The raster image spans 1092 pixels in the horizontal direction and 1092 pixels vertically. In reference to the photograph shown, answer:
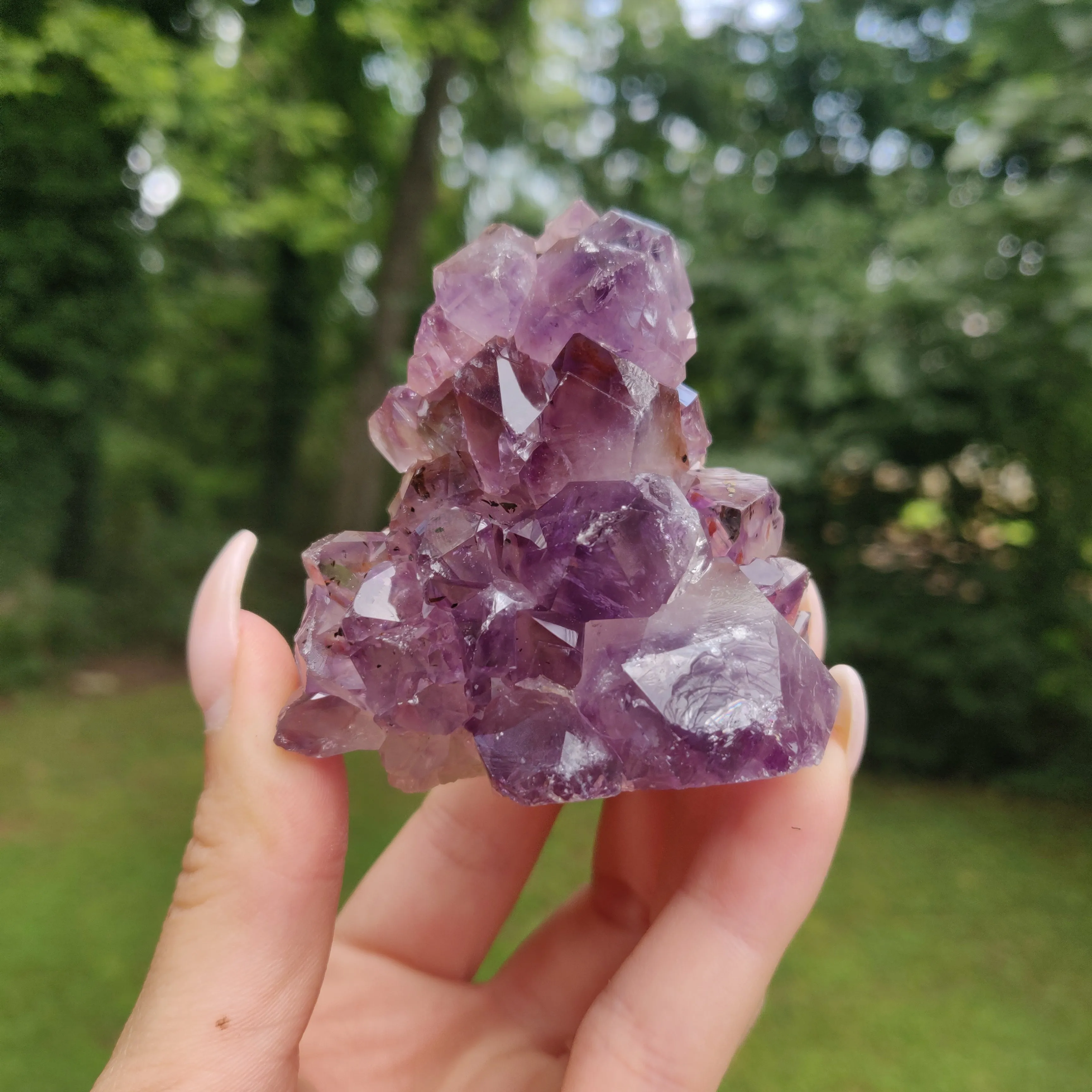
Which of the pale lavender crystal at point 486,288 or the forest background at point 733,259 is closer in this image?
the pale lavender crystal at point 486,288

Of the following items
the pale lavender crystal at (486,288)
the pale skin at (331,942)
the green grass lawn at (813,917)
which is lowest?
the green grass lawn at (813,917)

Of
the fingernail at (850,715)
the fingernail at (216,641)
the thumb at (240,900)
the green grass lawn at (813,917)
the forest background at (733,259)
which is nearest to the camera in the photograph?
the thumb at (240,900)

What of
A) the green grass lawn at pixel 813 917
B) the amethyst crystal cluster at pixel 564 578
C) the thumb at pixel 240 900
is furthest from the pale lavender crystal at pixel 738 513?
the green grass lawn at pixel 813 917

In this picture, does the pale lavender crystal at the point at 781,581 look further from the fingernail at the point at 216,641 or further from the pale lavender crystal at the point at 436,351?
the fingernail at the point at 216,641

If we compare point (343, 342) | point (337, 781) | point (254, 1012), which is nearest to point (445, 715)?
point (337, 781)

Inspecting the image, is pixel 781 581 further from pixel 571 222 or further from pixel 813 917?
pixel 813 917

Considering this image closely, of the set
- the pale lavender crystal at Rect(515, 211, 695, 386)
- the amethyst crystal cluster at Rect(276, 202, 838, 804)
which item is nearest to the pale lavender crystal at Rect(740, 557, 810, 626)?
the amethyst crystal cluster at Rect(276, 202, 838, 804)

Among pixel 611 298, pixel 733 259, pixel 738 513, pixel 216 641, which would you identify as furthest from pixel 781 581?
pixel 733 259
